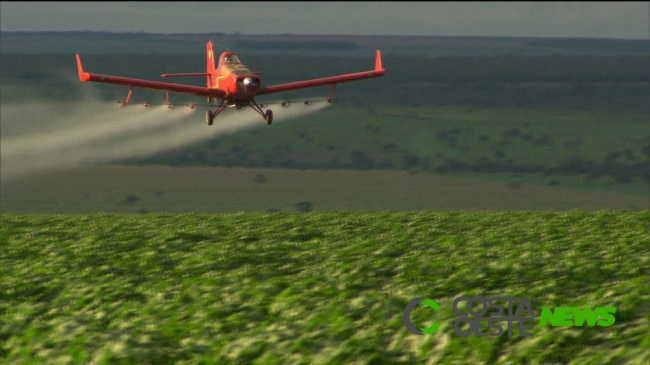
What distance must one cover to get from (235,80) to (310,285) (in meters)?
11.4

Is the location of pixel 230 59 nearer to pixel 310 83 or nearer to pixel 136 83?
pixel 310 83

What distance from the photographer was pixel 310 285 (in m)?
40.2

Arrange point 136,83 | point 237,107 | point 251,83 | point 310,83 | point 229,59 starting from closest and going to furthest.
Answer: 1. point 251,83
2. point 237,107
3. point 136,83
4. point 310,83
5. point 229,59

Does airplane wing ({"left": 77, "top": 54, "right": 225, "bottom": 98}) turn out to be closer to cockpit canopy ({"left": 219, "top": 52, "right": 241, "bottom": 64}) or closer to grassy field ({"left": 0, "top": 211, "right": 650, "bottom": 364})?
cockpit canopy ({"left": 219, "top": 52, "right": 241, "bottom": 64})

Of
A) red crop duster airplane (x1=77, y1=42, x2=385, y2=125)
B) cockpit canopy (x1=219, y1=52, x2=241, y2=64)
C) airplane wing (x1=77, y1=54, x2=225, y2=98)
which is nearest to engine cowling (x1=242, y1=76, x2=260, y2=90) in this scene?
red crop duster airplane (x1=77, y1=42, x2=385, y2=125)

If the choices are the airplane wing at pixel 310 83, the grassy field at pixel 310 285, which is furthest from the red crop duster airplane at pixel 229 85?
the grassy field at pixel 310 285

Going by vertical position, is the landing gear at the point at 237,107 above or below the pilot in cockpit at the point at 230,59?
below

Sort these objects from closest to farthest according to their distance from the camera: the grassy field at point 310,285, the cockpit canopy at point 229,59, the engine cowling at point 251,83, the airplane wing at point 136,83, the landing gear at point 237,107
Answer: the grassy field at point 310,285
the engine cowling at point 251,83
the landing gear at point 237,107
the airplane wing at point 136,83
the cockpit canopy at point 229,59

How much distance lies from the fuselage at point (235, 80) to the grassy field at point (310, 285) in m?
6.16

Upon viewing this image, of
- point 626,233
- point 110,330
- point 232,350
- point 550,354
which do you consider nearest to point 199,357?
point 232,350

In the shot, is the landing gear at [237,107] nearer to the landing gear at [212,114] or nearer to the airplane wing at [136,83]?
the landing gear at [212,114]

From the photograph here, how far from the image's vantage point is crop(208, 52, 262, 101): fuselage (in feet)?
155

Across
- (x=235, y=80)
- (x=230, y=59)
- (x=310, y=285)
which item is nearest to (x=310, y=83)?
(x=235, y=80)

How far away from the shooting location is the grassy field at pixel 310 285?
34094 mm
